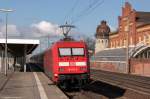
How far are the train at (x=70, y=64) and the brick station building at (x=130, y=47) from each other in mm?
37038

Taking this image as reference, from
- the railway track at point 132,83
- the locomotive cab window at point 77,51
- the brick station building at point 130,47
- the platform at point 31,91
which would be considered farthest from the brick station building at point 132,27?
the locomotive cab window at point 77,51

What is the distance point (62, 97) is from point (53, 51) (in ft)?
23.5

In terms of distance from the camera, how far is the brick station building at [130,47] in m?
Result: 67.0

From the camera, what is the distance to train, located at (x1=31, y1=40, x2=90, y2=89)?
26.0 meters

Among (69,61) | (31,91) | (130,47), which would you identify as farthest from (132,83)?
(130,47)

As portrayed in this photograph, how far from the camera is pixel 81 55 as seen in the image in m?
26.4

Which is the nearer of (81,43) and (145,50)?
(81,43)

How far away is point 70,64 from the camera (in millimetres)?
26078

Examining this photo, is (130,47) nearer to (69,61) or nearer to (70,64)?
(69,61)

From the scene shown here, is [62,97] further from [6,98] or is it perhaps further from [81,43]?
[81,43]

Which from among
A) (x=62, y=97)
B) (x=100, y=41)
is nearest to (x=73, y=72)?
(x=62, y=97)

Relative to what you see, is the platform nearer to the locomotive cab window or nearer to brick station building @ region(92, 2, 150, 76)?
the locomotive cab window

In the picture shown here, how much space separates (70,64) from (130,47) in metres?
49.8

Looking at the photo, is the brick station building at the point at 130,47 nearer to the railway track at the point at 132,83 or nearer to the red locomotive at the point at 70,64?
the railway track at the point at 132,83
